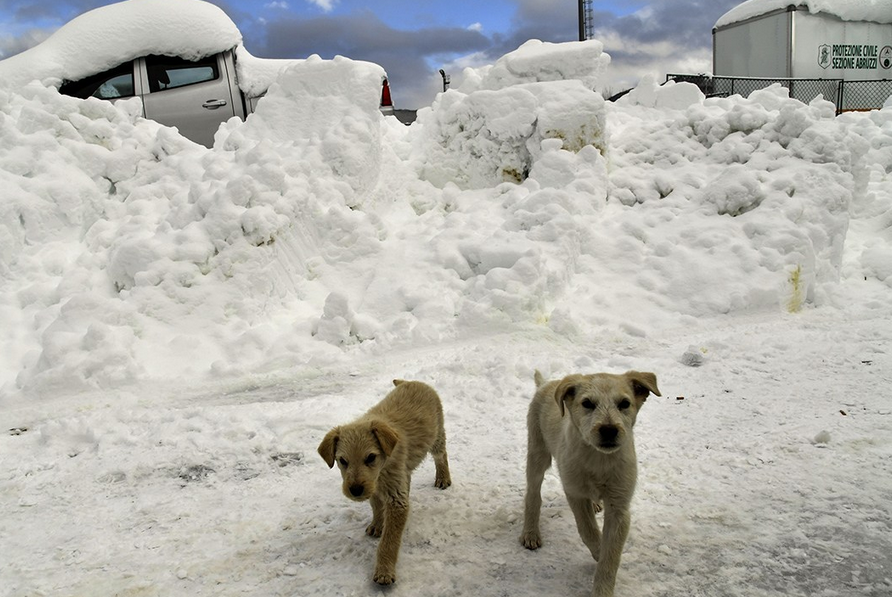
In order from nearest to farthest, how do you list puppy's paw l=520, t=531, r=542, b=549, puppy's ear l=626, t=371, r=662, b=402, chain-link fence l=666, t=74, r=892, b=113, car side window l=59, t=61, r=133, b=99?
puppy's ear l=626, t=371, r=662, b=402, puppy's paw l=520, t=531, r=542, b=549, car side window l=59, t=61, r=133, b=99, chain-link fence l=666, t=74, r=892, b=113

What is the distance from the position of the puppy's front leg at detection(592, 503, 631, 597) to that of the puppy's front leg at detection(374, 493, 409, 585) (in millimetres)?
821

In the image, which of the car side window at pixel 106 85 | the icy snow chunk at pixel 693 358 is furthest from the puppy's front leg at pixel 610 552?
the car side window at pixel 106 85

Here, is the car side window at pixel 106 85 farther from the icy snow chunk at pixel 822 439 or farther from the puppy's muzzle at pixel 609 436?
the icy snow chunk at pixel 822 439

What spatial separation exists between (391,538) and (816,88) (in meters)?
16.4

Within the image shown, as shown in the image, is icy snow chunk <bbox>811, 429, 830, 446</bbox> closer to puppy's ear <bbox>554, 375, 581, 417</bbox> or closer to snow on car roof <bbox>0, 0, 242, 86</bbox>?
puppy's ear <bbox>554, 375, 581, 417</bbox>

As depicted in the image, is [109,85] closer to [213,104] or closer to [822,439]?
[213,104]

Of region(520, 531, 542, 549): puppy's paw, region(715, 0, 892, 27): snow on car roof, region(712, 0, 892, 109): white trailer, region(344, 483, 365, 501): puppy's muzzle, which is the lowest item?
region(520, 531, 542, 549): puppy's paw

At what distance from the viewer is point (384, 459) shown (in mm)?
2676

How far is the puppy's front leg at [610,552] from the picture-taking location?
2408mm

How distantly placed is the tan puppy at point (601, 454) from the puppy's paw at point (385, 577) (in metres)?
0.80

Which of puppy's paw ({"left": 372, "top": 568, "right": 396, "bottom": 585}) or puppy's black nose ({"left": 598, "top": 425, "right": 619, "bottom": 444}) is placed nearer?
puppy's black nose ({"left": 598, "top": 425, "right": 619, "bottom": 444})

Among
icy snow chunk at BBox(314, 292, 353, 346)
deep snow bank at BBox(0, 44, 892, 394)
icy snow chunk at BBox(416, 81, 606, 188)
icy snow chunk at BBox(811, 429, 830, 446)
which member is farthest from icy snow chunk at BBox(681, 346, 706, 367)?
icy snow chunk at BBox(416, 81, 606, 188)

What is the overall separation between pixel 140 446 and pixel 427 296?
9.71 ft

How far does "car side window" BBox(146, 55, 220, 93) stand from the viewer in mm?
8719
